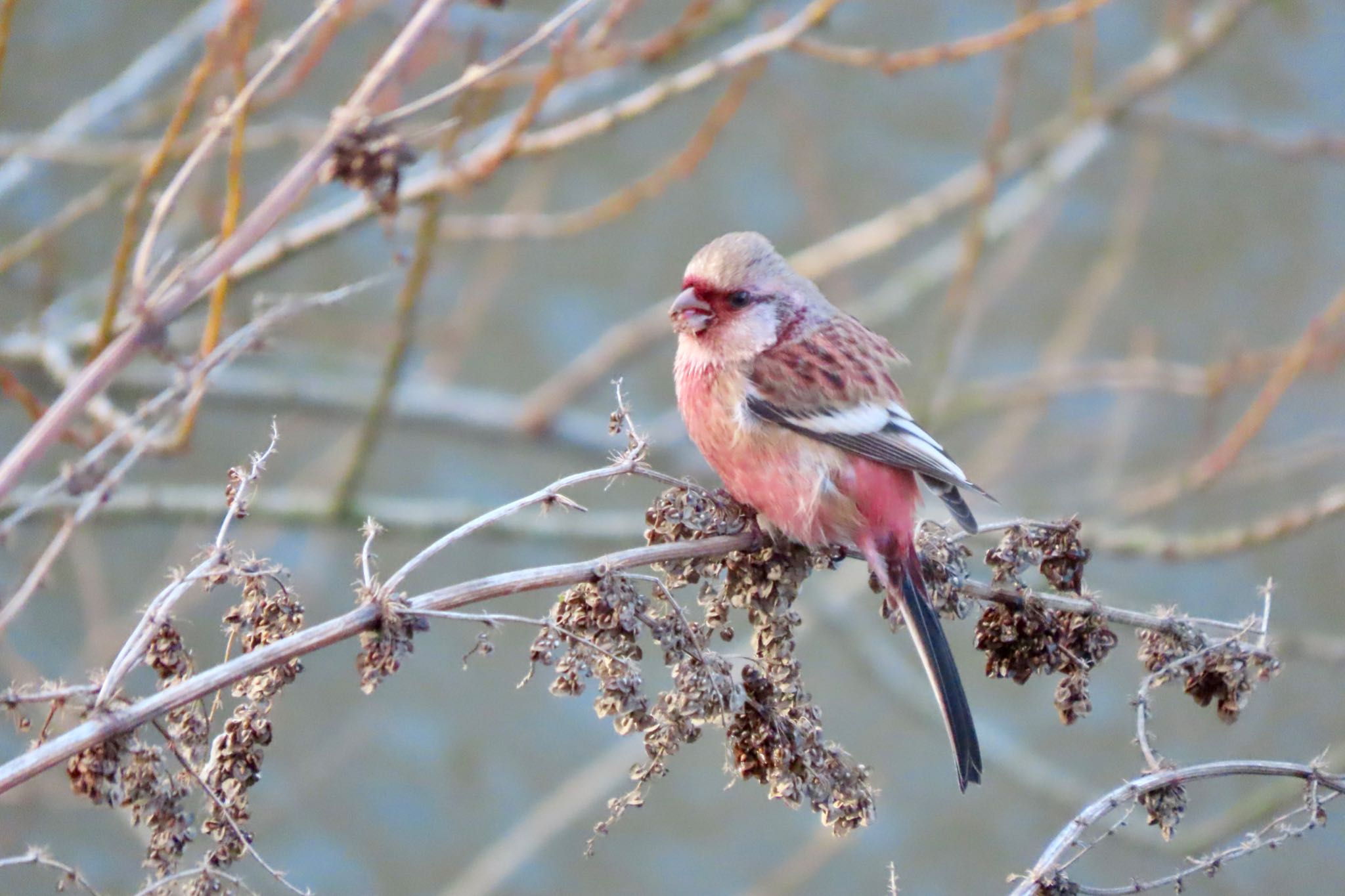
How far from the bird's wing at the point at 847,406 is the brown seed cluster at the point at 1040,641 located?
72 centimetres

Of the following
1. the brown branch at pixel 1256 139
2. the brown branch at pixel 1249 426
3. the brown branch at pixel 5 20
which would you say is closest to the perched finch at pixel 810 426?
the brown branch at pixel 1249 426

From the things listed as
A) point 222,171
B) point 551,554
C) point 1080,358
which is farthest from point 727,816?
point 222,171

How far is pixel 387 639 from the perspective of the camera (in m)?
1.81

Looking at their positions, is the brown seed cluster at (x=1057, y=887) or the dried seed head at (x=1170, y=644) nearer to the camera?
the brown seed cluster at (x=1057, y=887)

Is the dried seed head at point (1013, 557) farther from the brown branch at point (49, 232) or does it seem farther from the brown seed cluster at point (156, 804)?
the brown branch at point (49, 232)

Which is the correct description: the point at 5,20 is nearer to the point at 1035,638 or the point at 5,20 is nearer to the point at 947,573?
the point at 947,573

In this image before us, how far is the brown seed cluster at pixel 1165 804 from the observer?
1976 millimetres

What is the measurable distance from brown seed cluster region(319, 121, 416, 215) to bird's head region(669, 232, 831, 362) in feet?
4.54

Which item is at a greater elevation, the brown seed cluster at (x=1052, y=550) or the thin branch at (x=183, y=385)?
the brown seed cluster at (x=1052, y=550)

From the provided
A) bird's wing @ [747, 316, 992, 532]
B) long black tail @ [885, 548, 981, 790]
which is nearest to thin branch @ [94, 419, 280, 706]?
long black tail @ [885, 548, 981, 790]

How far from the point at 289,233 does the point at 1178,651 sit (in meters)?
2.71

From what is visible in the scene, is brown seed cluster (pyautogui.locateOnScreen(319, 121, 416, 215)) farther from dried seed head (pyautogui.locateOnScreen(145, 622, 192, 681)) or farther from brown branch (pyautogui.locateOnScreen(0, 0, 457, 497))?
dried seed head (pyautogui.locateOnScreen(145, 622, 192, 681))

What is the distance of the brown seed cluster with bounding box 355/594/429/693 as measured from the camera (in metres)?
1.79

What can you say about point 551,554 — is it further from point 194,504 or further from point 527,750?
point 194,504
